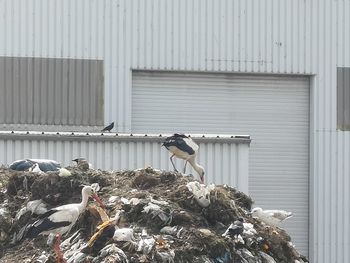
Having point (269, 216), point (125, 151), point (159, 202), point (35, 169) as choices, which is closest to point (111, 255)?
point (159, 202)

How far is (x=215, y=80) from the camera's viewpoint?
2242 cm

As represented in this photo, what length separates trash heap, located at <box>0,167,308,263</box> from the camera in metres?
11.5

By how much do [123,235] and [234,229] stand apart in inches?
65.0

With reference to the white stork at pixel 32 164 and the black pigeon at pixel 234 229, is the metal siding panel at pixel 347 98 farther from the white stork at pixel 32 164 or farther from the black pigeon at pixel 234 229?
the black pigeon at pixel 234 229

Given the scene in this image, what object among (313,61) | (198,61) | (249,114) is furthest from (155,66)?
(313,61)

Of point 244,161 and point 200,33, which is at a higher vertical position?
point 200,33

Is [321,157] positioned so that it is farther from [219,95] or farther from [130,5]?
[130,5]

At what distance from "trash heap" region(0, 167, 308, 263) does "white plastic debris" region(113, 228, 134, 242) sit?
13mm

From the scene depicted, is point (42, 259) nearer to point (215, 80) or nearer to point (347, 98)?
point (215, 80)

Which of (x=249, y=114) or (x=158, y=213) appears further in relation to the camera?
(x=249, y=114)

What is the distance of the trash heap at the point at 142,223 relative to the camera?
11492mm

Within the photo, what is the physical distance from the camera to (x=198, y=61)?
22031 millimetres

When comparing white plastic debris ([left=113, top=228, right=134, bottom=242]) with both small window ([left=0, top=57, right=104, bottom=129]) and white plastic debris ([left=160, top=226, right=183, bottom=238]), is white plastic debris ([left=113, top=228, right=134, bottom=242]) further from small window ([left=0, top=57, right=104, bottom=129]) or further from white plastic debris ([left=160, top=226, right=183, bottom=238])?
small window ([left=0, top=57, right=104, bottom=129])

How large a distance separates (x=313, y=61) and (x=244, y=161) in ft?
15.0
